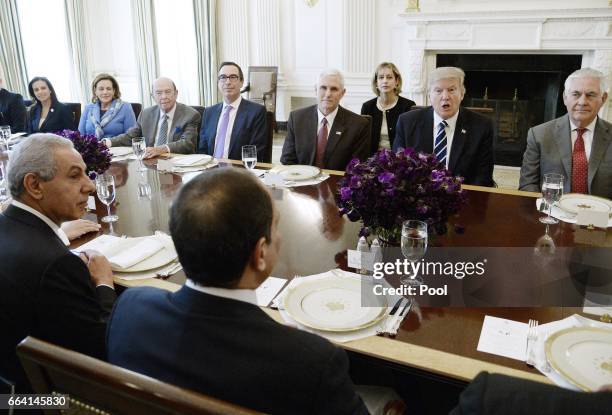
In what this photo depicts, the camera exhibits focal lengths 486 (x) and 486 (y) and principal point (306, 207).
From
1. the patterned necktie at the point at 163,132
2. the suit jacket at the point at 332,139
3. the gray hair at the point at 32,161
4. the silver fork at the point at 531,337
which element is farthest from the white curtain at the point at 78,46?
the silver fork at the point at 531,337

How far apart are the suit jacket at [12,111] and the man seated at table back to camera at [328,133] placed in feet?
9.62

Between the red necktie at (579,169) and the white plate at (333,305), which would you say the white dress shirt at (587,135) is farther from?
the white plate at (333,305)

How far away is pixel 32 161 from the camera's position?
1.41 metres

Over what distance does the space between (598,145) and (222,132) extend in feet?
7.88

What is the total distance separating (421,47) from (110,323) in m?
5.13

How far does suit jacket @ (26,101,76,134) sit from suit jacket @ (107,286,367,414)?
164 inches

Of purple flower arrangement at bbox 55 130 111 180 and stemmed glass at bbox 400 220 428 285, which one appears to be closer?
stemmed glass at bbox 400 220 428 285

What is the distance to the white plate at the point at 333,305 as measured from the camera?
4.04ft

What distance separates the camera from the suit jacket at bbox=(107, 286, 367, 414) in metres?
0.82

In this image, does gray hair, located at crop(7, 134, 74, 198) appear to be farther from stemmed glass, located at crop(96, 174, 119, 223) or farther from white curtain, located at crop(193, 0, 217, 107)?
white curtain, located at crop(193, 0, 217, 107)

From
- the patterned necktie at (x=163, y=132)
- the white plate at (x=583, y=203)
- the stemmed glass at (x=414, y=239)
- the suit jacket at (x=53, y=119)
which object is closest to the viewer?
the stemmed glass at (x=414, y=239)

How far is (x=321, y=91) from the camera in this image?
3.16m

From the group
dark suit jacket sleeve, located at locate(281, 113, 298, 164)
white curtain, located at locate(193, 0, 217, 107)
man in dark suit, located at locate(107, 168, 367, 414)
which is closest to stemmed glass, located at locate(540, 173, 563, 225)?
man in dark suit, located at locate(107, 168, 367, 414)

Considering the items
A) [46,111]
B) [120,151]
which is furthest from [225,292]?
[46,111]
